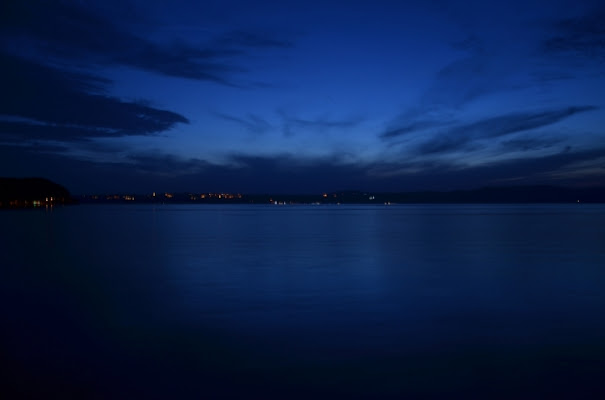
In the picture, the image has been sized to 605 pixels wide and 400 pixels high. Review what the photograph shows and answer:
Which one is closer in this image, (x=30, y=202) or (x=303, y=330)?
(x=303, y=330)

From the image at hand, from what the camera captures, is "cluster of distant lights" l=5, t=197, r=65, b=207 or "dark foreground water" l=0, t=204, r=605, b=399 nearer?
"dark foreground water" l=0, t=204, r=605, b=399

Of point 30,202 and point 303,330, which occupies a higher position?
point 30,202

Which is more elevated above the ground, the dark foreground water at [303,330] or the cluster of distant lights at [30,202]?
the cluster of distant lights at [30,202]

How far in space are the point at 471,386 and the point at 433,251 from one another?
1828cm

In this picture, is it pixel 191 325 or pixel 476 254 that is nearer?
pixel 191 325

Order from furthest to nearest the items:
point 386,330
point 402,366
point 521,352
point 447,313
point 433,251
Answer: point 433,251
point 447,313
point 386,330
point 521,352
point 402,366

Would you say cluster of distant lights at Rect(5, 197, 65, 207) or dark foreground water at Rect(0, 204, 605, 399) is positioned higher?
cluster of distant lights at Rect(5, 197, 65, 207)

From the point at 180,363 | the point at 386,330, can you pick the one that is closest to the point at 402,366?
the point at 386,330

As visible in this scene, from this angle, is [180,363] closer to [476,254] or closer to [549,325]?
[549,325]

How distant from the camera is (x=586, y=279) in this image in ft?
50.7

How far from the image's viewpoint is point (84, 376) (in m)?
6.80

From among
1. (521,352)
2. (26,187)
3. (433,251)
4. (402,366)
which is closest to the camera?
(402,366)

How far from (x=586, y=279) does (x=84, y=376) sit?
1520 cm

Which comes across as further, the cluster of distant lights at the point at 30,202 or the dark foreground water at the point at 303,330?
the cluster of distant lights at the point at 30,202
